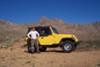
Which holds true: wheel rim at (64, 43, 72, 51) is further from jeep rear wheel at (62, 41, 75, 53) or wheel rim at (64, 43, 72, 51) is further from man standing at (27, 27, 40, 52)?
man standing at (27, 27, 40, 52)

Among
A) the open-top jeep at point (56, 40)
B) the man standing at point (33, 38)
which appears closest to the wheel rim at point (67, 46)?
the open-top jeep at point (56, 40)

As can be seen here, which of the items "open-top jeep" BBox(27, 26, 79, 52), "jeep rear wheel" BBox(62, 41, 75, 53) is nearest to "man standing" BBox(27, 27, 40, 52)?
"open-top jeep" BBox(27, 26, 79, 52)

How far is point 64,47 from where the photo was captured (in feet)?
76.3

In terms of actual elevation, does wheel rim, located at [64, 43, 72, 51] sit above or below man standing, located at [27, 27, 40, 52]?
below

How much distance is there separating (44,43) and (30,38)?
125 cm

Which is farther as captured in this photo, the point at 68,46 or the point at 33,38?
the point at 68,46

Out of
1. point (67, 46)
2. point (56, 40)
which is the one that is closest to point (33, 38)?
point (56, 40)

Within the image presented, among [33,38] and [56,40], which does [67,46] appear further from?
[33,38]

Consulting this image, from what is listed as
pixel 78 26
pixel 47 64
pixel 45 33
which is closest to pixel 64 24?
pixel 78 26

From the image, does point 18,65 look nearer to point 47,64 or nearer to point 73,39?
point 47,64

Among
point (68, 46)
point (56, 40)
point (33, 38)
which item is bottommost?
point (68, 46)

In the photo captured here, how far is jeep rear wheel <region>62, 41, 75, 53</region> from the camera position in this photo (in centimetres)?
2314

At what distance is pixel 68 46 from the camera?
76.3 ft

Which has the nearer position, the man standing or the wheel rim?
the man standing
